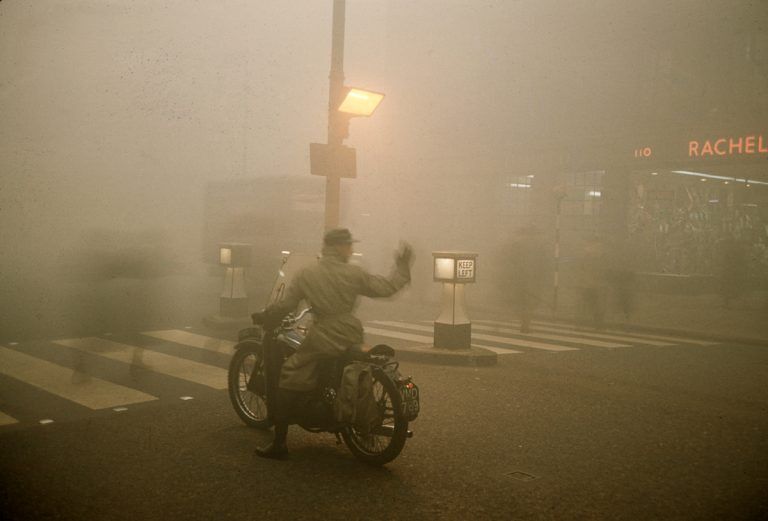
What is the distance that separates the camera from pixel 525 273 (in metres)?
12.6

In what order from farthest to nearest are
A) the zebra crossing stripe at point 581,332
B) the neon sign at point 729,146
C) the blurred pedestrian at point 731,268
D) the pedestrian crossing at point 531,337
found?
1. the neon sign at point 729,146
2. the blurred pedestrian at point 731,268
3. the zebra crossing stripe at point 581,332
4. the pedestrian crossing at point 531,337

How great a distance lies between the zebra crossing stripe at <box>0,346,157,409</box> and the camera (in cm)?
655

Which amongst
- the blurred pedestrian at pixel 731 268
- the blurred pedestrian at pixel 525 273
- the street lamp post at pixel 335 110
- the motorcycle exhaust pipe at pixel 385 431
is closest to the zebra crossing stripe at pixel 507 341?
the blurred pedestrian at pixel 525 273

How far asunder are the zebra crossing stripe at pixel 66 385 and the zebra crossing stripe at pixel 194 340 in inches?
80.7

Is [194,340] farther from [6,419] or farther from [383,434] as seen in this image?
[383,434]

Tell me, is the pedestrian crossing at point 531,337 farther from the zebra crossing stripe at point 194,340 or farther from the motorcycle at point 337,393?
the motorcycle at point 337,393

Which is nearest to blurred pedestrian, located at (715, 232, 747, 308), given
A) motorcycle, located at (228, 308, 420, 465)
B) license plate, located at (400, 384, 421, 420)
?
motorcycle, located at (228, 308, 420, 465)

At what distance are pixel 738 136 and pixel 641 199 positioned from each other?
12.9 ft

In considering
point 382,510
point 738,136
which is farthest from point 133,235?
point 738,136

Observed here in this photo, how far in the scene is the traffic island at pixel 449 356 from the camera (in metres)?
8.98

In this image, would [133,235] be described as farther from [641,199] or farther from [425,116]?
[425,116]

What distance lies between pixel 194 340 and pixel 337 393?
5882 millimetres

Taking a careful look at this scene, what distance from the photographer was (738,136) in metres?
19.1

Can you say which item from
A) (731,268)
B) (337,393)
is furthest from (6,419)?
(731,268)
